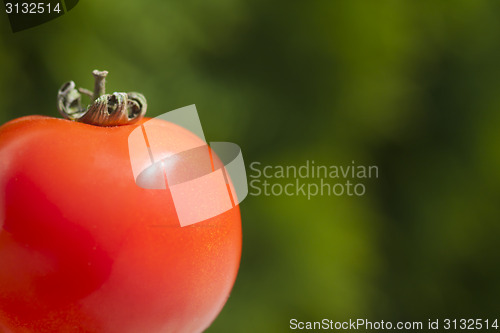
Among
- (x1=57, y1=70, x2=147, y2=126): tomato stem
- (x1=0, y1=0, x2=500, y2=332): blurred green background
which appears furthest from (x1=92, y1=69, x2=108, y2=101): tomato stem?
(x1=0, y1=0, x2=500, y2=332): blurred green background

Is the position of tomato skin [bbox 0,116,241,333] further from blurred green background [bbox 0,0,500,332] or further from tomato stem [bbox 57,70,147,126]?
blurred green background [bbox 0,0,500,332]

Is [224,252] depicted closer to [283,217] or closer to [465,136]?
[283,217]

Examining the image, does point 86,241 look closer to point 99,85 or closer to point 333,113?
point 99,85

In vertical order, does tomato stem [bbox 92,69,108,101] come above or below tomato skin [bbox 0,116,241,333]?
above

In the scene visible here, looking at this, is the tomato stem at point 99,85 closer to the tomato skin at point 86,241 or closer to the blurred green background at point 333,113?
the tomato skin at point 86,241

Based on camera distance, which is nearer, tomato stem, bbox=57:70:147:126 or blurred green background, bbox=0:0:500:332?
tomato stem, bbox=57:70:147:126

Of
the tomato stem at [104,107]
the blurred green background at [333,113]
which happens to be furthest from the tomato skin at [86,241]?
the blurred green background at [333,113]
